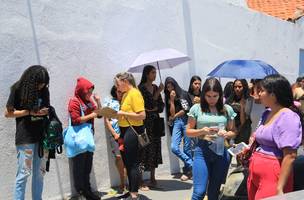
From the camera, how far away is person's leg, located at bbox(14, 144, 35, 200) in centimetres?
538

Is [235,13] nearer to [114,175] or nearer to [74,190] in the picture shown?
[114,175]

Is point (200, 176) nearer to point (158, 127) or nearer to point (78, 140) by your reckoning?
point (78, 140)

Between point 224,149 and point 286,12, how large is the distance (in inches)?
424

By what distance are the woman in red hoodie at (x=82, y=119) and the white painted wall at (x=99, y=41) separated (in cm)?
32

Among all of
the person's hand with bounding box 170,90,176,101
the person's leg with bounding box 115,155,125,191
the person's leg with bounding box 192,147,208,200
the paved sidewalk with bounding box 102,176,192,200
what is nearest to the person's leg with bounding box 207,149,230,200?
the person's leg with bounding box 192,147,208,200

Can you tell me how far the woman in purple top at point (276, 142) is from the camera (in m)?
3.69

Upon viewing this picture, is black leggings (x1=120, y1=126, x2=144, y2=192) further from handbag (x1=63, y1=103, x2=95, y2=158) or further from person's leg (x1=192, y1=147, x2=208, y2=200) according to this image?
person's leg (x1=192, y1=147, x2=208, y2=200)

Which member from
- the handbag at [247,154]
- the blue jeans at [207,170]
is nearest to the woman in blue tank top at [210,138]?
the blue jeans at [207,170]

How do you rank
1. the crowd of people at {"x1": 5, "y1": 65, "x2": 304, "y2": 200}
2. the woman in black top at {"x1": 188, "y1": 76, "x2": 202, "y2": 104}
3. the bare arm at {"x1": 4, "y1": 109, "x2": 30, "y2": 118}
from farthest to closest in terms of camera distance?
the woman in black top at {"x1": 188, "y1": 76, "x2": 202, "y2": 104}, the bare arm at {"x1": 4, "y1": 109, "x2": 30, "y2": 118}, the crowd of people at {"x1": 5, "y1": 65, "x2": 304, "y2": 200}

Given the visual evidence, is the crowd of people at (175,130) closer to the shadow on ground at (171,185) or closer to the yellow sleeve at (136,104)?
the yellow sleeve at (136,104)

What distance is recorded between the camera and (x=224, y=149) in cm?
500

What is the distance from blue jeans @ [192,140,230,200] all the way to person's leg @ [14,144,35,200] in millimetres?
1940

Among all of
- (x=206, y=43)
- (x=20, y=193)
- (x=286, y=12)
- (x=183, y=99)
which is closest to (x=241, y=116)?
(x=183, y=99)

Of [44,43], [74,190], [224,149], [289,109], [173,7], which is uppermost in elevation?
[173,7]
